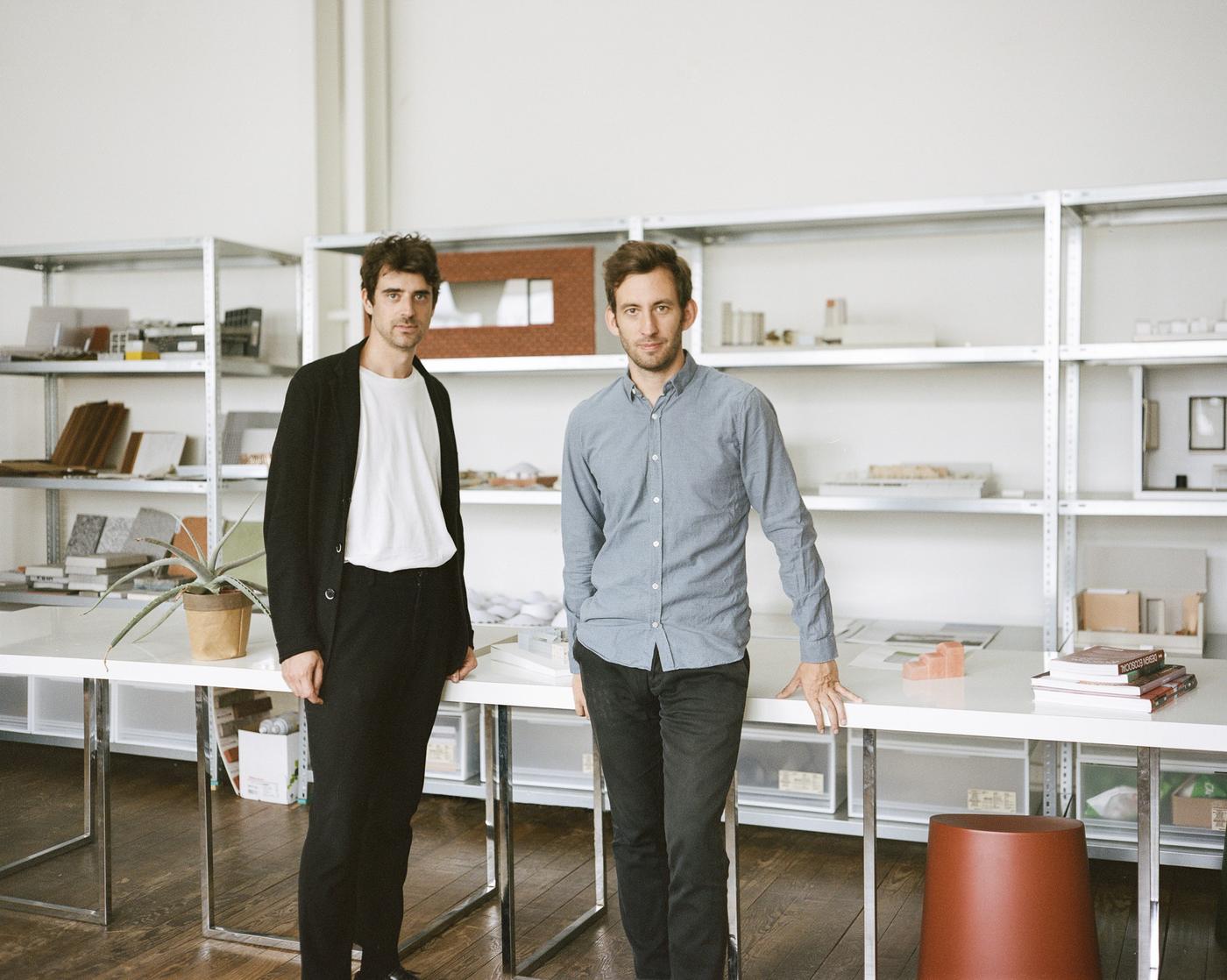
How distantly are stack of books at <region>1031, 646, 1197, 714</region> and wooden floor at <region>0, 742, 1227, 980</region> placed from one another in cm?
89

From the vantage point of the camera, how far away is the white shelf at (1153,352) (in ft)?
11.6

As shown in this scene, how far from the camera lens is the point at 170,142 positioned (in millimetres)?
5305

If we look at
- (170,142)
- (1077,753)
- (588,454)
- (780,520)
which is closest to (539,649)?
(588,454)

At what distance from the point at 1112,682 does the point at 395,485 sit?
1442 millimetres

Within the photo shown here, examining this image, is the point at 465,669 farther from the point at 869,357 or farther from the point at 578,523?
the point at 869,357

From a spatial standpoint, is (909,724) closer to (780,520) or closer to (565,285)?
(780,520)

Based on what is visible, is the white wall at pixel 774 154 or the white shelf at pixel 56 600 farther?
the white shelf at pixel 56 600

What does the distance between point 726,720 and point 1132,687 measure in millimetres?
754

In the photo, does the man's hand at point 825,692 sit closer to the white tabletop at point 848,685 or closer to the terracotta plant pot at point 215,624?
the white tabletop at point 848,685

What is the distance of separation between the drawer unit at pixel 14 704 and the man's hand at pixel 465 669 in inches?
106

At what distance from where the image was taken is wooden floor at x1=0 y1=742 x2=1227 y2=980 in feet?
9.82

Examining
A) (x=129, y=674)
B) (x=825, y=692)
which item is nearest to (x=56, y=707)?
(x=129, y=674)

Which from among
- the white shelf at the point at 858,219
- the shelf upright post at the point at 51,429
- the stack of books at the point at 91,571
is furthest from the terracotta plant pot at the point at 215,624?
the shelf upright post at the point at 51,429

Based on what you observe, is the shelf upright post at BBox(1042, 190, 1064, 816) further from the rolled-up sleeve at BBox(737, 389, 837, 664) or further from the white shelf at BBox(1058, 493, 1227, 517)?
the rolled-up sleeve at BBox(737, 389, 837, 664)
